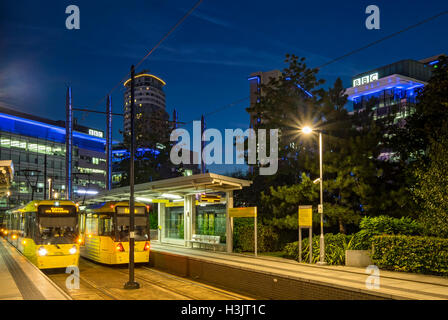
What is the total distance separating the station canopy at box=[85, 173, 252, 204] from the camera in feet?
71.9

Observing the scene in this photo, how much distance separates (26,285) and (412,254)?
12.7 m

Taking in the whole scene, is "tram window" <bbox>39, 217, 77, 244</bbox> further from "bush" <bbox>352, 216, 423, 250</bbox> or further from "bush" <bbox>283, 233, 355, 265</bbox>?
"bush" <bbox>352, 216, 423, 250</bbox>

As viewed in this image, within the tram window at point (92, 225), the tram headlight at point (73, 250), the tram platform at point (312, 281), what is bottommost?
the tram platform at point (312, 281)

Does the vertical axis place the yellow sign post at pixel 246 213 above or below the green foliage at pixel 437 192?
below

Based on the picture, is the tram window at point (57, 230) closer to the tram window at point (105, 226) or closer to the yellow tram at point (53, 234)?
the yellow tram at point (53, 234)

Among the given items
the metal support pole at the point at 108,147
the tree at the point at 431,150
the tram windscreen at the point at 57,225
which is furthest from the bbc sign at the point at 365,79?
the tram windscreen at the point at 57,225

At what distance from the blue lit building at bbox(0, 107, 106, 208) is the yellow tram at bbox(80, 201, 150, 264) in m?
58.9

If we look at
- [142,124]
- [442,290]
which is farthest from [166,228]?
[142,124]

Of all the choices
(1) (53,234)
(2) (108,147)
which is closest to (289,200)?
(1) (53,234)

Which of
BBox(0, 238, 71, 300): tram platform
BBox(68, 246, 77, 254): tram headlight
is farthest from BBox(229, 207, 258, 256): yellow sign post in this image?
BBox(0, 238, 71, 300): tram platform

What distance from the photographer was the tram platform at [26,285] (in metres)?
11.5

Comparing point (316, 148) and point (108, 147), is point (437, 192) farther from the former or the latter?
point (108, 147)

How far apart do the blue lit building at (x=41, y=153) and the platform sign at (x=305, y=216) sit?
210 ft

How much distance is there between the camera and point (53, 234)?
19.4 metres
